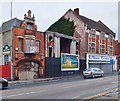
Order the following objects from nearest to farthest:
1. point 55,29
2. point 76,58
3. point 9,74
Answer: point 9,74
point 76,58
point 55,29

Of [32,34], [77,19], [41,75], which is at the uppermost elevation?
[77,19]

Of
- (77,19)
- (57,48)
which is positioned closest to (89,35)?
(77,19)

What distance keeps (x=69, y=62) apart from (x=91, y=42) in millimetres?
11974

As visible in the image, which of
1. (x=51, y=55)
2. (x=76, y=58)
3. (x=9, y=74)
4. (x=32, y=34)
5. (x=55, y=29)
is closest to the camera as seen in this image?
(x=9, y=74)

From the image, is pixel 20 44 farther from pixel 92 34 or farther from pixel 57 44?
pixel 92 34

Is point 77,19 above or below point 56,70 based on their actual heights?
above

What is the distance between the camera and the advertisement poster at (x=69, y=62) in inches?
1829

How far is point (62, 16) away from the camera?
196 feet

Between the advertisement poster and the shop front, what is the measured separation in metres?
5.40

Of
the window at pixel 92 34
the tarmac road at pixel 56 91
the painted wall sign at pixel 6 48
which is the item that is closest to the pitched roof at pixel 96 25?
the window at pixel 92 34

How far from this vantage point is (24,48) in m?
38.3

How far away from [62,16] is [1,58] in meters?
24.5

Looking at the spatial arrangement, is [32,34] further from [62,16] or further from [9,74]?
[62,16]

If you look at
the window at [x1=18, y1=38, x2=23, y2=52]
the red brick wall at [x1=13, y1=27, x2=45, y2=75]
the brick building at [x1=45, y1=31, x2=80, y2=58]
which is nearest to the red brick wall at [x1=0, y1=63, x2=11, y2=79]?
the red brick wall at [x1=13, y1=27, x2=45, y2=75]
